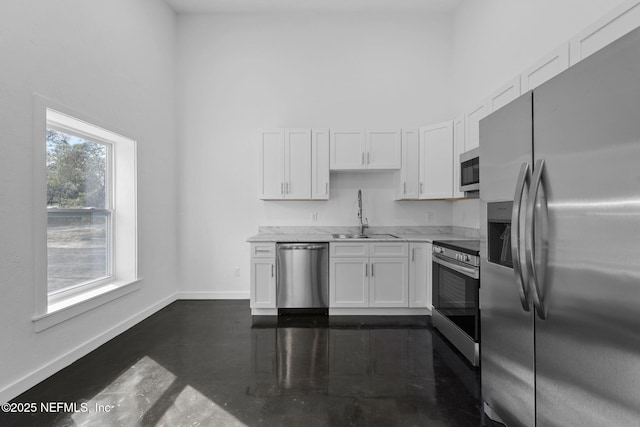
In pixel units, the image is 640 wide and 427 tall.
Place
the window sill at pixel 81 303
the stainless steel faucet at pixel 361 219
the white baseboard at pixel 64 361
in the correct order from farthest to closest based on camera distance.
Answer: the stainless steel faucet at pixel 361 219, the window sill at pixel 81 303, the white baseboard at pixel 64 361

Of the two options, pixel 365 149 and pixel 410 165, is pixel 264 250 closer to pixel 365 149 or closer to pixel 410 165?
pixel 365 149

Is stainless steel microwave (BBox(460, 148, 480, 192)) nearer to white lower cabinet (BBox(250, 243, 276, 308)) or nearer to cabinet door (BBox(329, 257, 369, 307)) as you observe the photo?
cabinet door (BBox(329, 257, 369, 307))

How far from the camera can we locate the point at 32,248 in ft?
7.04

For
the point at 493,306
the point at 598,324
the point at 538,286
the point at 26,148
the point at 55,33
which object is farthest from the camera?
the point at 55,33

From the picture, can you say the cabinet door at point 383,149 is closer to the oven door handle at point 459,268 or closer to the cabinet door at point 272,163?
the cabinet door at point 272,163

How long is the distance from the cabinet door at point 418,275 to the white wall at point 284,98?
82cm

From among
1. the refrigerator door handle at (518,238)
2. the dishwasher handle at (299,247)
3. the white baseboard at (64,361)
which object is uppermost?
the refrigerator door handle at (518,238)

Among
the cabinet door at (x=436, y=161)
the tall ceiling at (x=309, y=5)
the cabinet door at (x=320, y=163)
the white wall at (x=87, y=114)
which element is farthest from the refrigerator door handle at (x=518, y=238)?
the tall ceiling at (x=309, y=5)

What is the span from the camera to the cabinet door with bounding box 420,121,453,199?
11.6 ft

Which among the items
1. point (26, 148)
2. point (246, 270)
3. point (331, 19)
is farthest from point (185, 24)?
point (246, 270)

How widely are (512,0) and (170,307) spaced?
16.9ft

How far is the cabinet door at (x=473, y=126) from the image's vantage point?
289 centimetres

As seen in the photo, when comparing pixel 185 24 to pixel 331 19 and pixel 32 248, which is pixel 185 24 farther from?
pixel 32 248

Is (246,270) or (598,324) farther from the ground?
(598,324)
